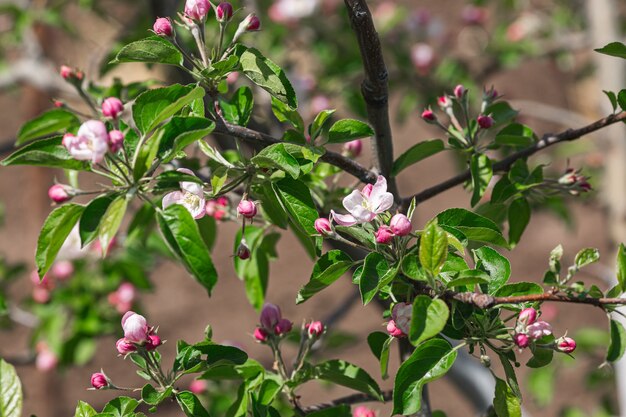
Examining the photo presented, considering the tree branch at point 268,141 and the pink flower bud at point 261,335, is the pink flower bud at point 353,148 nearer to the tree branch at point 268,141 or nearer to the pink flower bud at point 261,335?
the tree branch at point 268,141

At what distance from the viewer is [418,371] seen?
80 centimetres

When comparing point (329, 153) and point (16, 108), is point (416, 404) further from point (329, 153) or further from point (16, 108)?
point (16, 108)

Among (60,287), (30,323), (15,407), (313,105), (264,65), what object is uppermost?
(264,65)

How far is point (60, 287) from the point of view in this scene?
2.02 meters

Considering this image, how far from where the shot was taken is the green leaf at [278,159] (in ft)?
2.55

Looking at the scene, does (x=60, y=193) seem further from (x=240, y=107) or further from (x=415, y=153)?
(x=415, y=153)

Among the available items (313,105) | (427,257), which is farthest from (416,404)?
(313,105)

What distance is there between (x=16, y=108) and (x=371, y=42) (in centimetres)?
480

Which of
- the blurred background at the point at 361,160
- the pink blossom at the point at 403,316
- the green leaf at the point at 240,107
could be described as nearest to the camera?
the pink blossom at the point at 403,316

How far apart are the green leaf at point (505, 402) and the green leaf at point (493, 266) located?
118mm

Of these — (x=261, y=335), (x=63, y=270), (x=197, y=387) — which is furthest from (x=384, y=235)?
(x=63, y=270)

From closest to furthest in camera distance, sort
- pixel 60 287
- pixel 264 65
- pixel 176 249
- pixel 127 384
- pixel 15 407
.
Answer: pixel 176 249, pixel 264 65, pixel 15 407, pixel 60 287, pixel 127 384

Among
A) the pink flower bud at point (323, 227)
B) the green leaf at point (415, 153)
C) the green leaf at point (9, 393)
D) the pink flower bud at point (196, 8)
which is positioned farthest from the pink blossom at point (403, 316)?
the green leaf at point (9, 393)

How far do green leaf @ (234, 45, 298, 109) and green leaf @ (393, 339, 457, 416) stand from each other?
320mm
